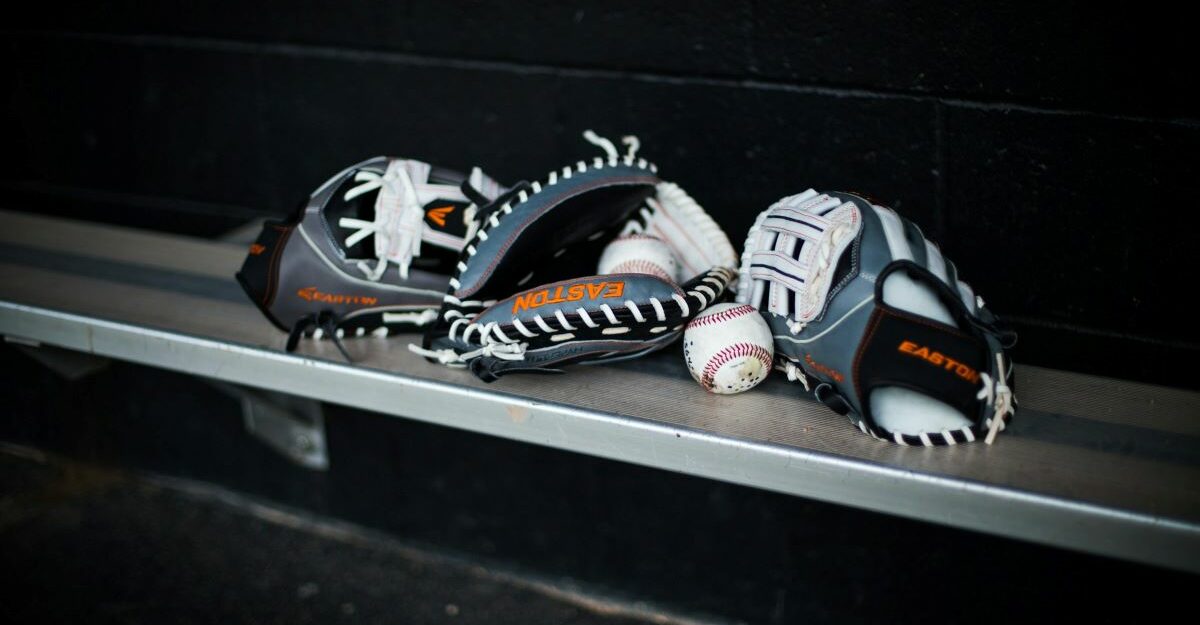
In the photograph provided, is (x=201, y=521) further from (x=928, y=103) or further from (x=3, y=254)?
(x=928, y=103)

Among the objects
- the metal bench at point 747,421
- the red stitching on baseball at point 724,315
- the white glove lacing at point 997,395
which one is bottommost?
the metal bench at point 747,421

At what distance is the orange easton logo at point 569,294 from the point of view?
4.77 feet

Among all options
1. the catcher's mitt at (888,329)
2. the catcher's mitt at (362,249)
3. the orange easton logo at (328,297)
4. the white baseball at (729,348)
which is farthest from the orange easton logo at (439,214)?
the catcher's mitt at (888,329)

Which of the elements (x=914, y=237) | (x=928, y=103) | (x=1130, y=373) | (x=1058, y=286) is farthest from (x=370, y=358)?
(x=1130, y=373)

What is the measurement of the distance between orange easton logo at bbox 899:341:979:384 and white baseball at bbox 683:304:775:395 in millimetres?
228

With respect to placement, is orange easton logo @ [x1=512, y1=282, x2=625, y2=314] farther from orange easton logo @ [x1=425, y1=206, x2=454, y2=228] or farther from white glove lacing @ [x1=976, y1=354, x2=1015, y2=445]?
white glove lacing @ [x1=976, y1=354, x2=1015, y2=445]

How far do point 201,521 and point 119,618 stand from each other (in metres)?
0.39

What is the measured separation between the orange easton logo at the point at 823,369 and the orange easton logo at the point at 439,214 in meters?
0.66

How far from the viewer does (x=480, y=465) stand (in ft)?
7.32

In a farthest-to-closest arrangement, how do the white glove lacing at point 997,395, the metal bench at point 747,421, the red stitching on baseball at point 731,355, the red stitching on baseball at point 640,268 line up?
1. the red stitching on baseball at point 640,268
2. the red stitching on baseball at point 731,355
3. the white glove lacing at point 997,395
4. the metal bench at point 747,421

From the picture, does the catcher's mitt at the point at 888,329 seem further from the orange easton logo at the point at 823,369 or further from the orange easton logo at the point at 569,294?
the orange easton logo at the point at 569,294

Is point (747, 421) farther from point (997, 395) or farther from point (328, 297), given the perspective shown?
point (328, 297)

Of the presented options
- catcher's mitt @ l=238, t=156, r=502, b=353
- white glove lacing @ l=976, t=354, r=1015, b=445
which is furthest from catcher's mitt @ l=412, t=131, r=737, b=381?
white glove lacing @ l=976, t=354, r=1015, b=445

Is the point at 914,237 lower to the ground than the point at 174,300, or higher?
higher
